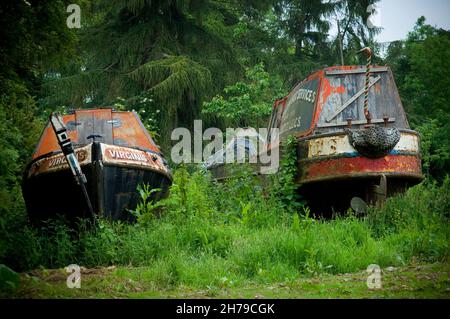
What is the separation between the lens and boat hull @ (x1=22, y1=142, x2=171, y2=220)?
977 cm

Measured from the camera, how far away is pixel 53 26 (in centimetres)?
890

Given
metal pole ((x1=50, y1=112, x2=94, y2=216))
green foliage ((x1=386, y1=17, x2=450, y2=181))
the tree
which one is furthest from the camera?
green foliage ((x1=386, y1=17, x2=450, y2=181))

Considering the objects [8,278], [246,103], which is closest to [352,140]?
[8,278]

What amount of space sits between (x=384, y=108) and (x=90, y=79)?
1146 centimetres

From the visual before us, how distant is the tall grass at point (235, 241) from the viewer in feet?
25.7

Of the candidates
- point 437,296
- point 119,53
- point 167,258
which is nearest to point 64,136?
point 167,258

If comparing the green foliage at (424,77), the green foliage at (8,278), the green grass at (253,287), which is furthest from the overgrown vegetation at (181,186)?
the green foliage at (8,278)

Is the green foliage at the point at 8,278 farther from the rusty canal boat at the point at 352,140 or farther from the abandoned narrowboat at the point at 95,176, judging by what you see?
the rusty canal boat at the point at 352,140

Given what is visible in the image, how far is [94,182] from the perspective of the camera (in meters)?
9.70

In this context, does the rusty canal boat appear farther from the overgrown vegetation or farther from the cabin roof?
the cabin roof

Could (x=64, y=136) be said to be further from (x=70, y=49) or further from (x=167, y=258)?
(x=167, y=258)

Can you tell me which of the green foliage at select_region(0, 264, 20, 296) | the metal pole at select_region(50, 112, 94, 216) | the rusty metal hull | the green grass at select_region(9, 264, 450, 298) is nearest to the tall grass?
the green grass at select_region(9, 264, 450, 298)

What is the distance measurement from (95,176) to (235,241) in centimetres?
230

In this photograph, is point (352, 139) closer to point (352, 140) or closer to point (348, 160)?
point (352, 140)
